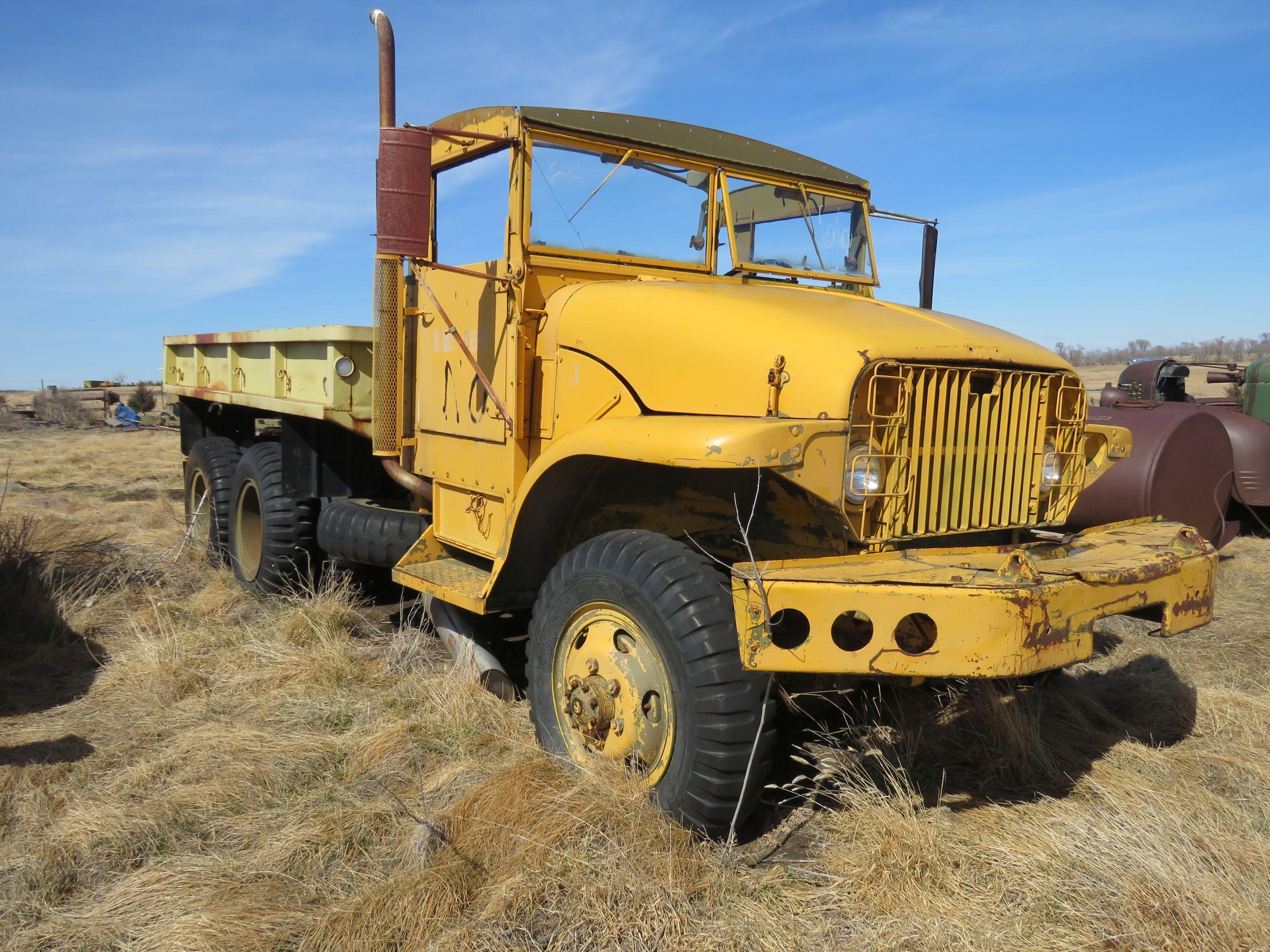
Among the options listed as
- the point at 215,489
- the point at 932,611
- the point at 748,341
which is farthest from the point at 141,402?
the point at 932,611

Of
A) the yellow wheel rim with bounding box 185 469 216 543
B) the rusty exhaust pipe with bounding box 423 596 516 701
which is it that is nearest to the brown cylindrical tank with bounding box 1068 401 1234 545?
the rusty exhaust pipe with bounding box 423 596 516 701

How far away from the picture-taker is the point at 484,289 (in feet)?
13.6

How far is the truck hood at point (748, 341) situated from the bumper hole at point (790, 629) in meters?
0.59

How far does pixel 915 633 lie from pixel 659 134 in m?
2.40

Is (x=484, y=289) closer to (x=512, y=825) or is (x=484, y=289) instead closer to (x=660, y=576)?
(x=660, y=576)

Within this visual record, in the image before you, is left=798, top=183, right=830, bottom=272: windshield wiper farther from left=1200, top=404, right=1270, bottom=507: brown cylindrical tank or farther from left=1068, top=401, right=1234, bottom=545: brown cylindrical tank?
left=1200, top=404, right=1270, bottom=507: brown cylindrical tank

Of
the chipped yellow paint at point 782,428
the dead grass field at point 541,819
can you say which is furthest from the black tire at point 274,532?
the chipped yellow paint at point 782,428

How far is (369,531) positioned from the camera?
5.21 m

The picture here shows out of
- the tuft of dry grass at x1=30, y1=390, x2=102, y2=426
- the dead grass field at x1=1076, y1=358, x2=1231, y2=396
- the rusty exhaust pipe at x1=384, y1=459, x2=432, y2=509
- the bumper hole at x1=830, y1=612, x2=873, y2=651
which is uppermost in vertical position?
the dead grass field at x1=1076, y1=358, x2=1231, y2=396

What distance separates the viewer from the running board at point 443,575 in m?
3.96

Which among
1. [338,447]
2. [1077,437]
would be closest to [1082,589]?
[1077,437]

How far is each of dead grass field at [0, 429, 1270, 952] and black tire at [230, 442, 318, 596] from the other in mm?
890

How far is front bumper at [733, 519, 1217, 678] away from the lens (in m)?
2.54

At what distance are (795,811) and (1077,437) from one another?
172 cm
